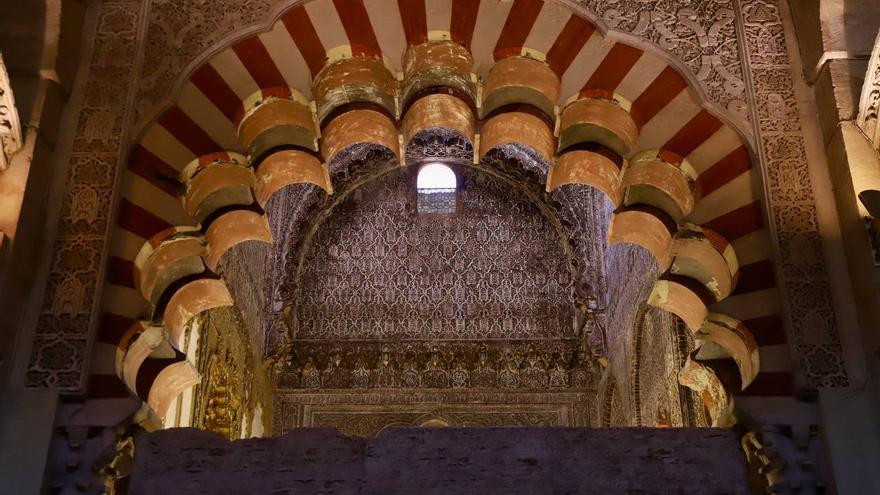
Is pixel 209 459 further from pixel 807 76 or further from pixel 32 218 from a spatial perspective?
pixel 807 76

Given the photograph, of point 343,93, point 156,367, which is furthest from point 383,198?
point 156,367

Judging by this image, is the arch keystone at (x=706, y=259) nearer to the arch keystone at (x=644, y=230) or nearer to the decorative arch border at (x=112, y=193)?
the arch keystone at (x=644, y=230)

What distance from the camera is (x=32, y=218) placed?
4723 millimetres

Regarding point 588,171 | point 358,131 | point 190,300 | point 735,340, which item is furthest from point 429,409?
point 735,340

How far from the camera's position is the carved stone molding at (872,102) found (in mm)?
4770

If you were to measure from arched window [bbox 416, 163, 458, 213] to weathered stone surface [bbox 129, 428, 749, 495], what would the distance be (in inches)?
257

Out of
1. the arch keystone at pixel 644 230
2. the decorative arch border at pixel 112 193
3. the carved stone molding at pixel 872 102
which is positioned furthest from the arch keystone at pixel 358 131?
the carved stone molding at pixel 872 102

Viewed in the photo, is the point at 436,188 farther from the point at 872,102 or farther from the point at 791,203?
the point at 872,102

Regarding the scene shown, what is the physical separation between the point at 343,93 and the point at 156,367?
189 cm

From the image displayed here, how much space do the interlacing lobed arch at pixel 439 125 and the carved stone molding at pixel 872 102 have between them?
59 centimetres

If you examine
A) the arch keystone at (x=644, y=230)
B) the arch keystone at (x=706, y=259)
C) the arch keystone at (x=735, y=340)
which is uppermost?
the arch keystone at (x=644, y=230)

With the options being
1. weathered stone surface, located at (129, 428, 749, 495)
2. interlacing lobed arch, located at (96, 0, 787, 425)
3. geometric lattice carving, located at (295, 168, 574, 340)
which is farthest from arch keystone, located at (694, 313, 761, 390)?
geometric lattice carving, located at (295, 168, 574, 340)

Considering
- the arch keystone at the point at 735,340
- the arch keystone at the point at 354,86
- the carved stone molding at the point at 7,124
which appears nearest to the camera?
the carved stone molding at the point at 7,124

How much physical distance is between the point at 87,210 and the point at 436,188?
647cm
